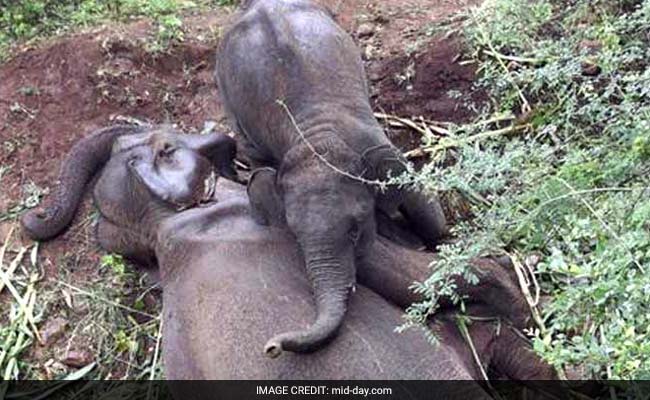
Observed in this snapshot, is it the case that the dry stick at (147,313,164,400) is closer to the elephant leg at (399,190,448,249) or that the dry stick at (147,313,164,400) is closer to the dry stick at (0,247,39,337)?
the dry stick at (0,247,39,337)

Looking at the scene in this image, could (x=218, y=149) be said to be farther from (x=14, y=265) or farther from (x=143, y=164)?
(x=14, y=265)

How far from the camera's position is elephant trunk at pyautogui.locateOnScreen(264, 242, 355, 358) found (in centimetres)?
265

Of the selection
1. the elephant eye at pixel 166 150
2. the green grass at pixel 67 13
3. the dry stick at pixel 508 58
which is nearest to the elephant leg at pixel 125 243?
the elephant eye at pixel 166 150

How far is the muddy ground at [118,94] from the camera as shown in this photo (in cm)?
368

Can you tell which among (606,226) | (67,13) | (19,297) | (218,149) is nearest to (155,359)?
(19,297)

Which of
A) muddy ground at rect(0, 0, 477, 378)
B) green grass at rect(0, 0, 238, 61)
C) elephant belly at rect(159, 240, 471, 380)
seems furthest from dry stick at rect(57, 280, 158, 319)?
green grass at rect(0, 0, 238, 61)

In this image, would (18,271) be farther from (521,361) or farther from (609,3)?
(609,3)

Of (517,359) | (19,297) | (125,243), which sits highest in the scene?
(517,359)

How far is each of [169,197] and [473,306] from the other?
93cm

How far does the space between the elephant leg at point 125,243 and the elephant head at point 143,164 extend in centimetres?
18

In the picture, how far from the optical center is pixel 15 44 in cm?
453

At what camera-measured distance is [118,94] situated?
13.7 feet

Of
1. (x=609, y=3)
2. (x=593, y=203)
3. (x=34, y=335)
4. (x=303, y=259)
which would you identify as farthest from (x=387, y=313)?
(x=609, y=3)

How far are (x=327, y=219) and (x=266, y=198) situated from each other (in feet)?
1.04
